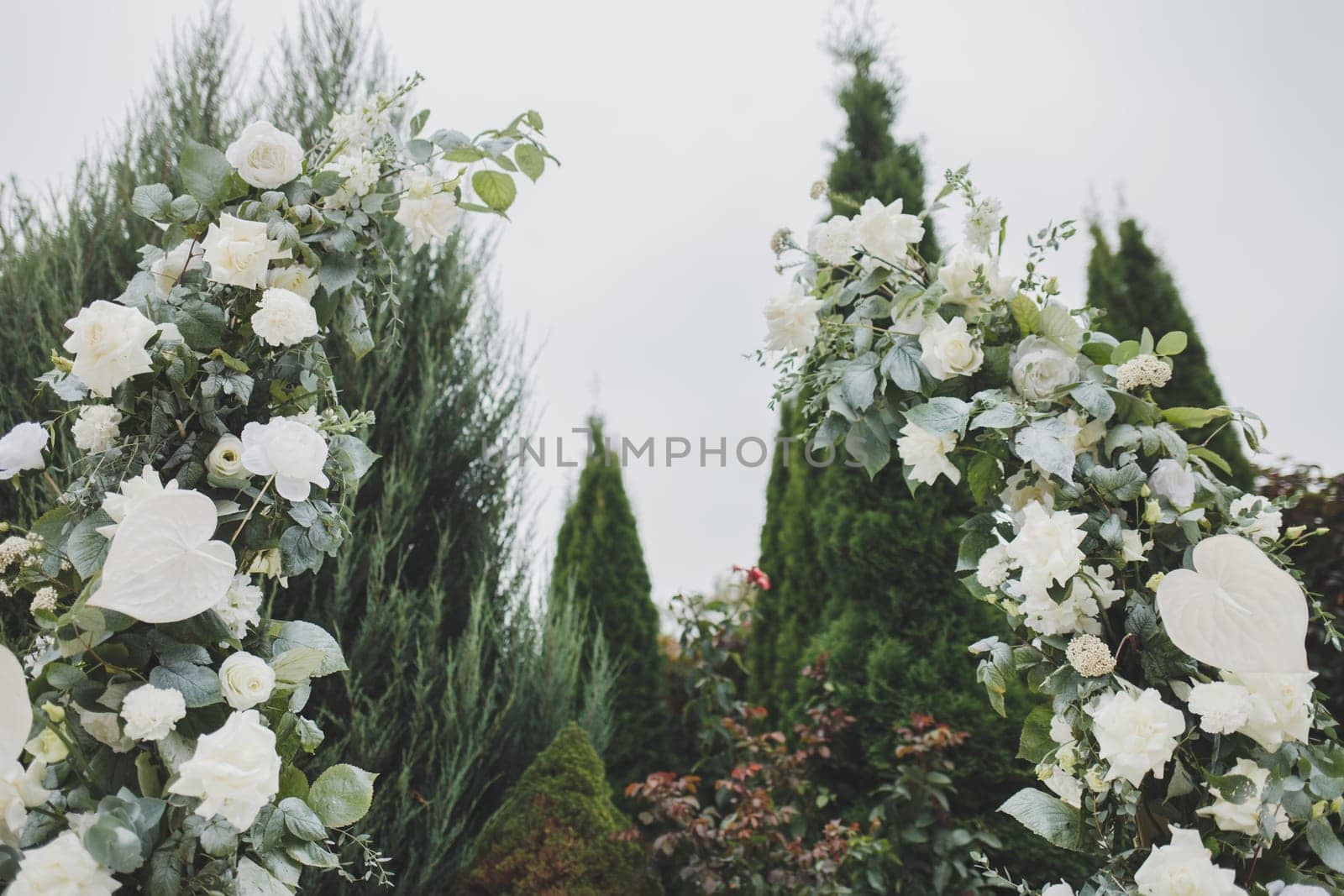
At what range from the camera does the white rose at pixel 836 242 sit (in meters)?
1.67

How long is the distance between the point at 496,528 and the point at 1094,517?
80.8 inches

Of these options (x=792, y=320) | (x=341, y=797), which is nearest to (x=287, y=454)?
(x=341, y=797)

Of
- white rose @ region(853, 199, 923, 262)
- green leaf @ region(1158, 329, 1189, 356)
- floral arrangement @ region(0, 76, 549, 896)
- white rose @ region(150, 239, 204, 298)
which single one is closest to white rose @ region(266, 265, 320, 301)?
floral arrangement @ region(0, 76, 549, 896)

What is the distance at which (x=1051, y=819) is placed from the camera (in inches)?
54.3

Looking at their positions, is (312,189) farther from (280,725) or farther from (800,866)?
(800,866)

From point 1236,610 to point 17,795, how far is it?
1622mm

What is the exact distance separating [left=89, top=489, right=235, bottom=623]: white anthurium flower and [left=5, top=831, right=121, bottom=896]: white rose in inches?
10.0

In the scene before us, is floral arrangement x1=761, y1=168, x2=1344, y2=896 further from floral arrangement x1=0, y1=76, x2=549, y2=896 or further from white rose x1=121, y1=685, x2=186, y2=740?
white rose x1=121, y1=685, x2=186, y2=740

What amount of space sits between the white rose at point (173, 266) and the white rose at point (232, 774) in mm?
733

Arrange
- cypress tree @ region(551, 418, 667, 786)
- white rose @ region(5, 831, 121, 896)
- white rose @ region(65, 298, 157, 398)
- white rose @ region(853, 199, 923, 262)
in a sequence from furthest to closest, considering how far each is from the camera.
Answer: cypress tree @ region(551, 418, 667, 786)
white rose @ region(853, 199, 923, 262)
white rose @ region(65, 298, 157, 398)
white rose @ region(5, 831, 121, 896)

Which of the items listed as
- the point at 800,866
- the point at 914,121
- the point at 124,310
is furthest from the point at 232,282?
the point at 914,121

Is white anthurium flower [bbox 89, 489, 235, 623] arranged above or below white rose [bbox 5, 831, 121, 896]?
above

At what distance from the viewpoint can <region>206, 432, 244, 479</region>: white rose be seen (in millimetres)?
1219

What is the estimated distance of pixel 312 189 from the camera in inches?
55.1
